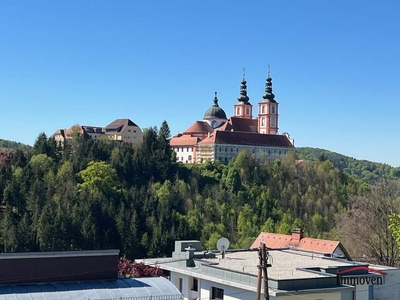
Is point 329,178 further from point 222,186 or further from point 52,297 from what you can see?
point 52,297

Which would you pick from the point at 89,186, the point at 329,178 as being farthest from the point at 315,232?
the point at 89,186

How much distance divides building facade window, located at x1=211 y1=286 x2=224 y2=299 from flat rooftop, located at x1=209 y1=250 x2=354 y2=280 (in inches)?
35.7

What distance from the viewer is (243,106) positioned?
119812 millimetres

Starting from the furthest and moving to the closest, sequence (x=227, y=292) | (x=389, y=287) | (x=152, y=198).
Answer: (x=152, y=198) < (x=389, y=287) < (x=227, y=292)

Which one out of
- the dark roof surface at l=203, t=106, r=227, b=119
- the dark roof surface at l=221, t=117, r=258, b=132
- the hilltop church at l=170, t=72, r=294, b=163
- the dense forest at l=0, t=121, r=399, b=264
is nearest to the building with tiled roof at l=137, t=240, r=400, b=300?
the dense forest at l=0, t=121, r=399, b=264

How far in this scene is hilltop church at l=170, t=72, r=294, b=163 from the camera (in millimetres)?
102188

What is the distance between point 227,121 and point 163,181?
29.7m

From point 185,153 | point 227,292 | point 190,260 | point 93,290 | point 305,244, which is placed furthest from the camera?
point 185,153

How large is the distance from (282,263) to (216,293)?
4.20 meters

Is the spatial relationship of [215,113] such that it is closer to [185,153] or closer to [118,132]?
[185,153]

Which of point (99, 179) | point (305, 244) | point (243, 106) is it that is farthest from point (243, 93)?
point (305, 244)

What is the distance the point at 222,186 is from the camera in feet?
288

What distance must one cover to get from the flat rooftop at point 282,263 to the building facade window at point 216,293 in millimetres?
908
